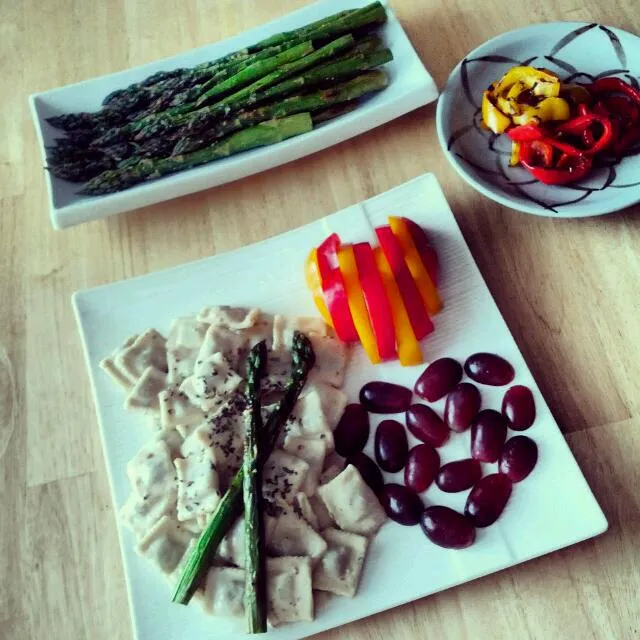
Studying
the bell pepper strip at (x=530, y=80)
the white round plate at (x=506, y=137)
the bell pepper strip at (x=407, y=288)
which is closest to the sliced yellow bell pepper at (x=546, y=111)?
the bell pepper strip at (x=530, y=80)

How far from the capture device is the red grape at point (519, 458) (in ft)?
5.24

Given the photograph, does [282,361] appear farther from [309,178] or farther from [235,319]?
[309,178]

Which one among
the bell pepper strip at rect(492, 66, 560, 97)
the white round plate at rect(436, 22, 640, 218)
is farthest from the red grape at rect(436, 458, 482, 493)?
the bell pepper strip at rect(492, 66, 560, 97)

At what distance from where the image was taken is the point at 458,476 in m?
1.62

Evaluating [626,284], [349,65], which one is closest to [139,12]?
[349,65]

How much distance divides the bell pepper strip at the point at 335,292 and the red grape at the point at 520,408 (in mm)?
430

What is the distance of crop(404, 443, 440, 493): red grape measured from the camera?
1.64 metres

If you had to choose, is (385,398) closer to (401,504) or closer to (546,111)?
(401,504)

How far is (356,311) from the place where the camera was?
177 centimetres

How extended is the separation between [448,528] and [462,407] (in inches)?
11.7

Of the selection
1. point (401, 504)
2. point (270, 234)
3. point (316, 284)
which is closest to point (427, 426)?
point (401, 504)

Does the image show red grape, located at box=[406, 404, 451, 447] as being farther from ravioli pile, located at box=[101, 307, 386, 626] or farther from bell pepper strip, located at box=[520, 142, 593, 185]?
bell pepper strip, located at box=[520, 142, 593, 185]

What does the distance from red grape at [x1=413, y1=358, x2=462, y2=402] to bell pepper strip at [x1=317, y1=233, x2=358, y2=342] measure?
0.22 metres

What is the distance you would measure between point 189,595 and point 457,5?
2123mm
